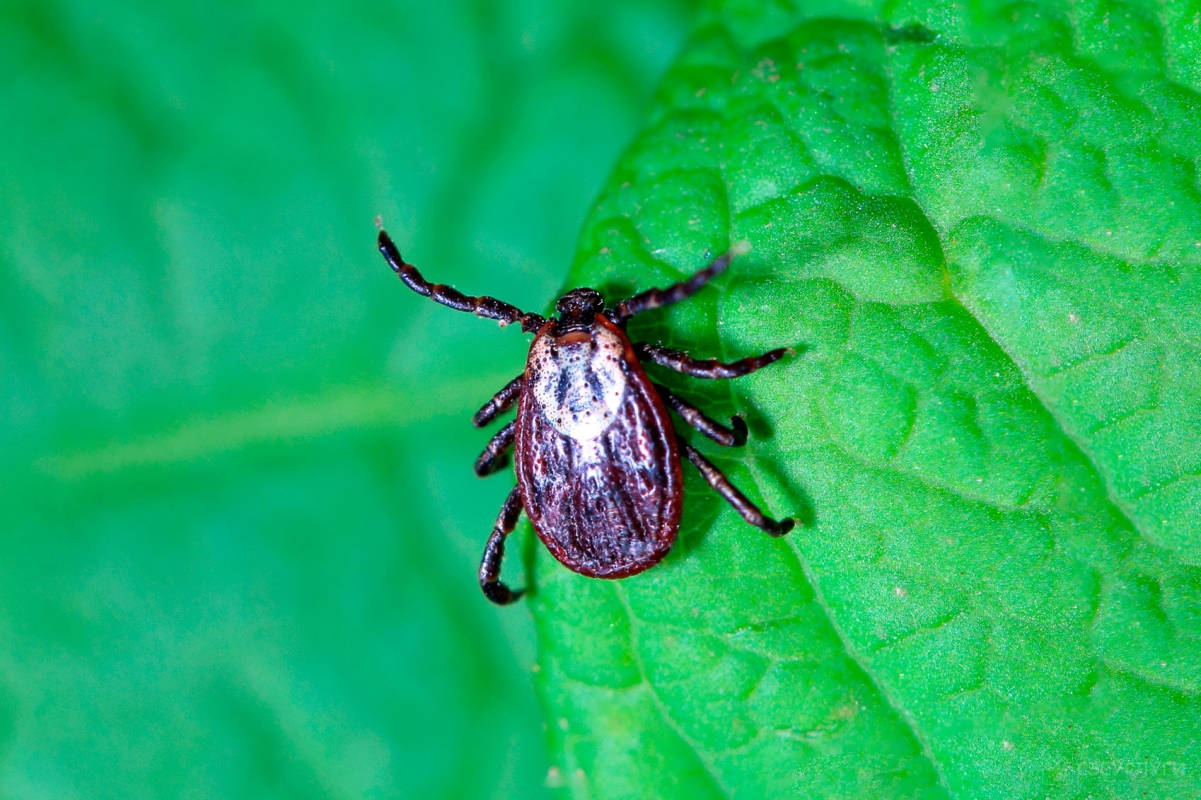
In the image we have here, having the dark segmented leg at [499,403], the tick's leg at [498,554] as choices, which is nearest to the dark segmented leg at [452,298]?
the dark segmented leg at [499,403]

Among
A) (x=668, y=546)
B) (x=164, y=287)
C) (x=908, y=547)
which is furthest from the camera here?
(x=164, y=287)

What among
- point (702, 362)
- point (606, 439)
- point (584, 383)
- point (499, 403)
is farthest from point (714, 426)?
point (499, 403)

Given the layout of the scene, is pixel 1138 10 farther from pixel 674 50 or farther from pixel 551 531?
pixel 551 531

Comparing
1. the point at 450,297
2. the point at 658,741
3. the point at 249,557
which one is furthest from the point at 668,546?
the point at 249,557

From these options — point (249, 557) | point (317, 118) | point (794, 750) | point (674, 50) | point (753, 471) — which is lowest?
point (794, 750)

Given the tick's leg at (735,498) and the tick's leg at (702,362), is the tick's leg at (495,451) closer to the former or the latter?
the tick's leg at (702,362)

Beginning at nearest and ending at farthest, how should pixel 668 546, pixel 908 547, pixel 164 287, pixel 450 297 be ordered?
pixel 908 547 < pixel 668 546 < pixel 450 297 < pixel 164 287

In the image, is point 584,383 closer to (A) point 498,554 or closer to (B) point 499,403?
(B) point 499,403
